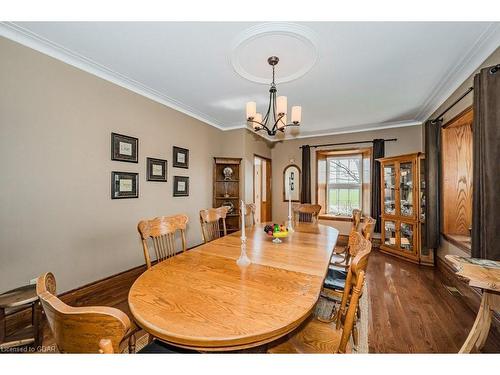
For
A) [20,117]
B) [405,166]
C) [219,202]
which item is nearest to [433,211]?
[405,166]

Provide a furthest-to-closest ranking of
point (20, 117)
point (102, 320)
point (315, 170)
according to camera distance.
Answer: point (315, 170)
point (20, 117)
point (102, 320)

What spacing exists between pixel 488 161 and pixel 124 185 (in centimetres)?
375

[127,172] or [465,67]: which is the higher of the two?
[465,67]

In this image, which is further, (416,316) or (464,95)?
(464,95)

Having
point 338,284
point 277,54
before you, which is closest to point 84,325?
Result: point 338,284

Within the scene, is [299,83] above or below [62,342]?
above

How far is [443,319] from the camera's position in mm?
1955

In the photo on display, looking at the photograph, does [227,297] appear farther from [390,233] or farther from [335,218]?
[335,218]

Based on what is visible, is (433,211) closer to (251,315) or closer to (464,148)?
(464,148)

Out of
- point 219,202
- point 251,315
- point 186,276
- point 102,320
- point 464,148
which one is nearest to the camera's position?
point 102,320

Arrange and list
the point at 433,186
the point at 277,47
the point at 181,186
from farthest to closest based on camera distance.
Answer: the point at 181,186 → the point at 433,186 → the point at 277,47

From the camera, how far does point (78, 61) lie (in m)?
2.14

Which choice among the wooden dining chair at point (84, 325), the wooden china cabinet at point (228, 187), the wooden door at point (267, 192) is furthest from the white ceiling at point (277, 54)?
the wooden door at point (267, 192)

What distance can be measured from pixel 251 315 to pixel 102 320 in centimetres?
52
